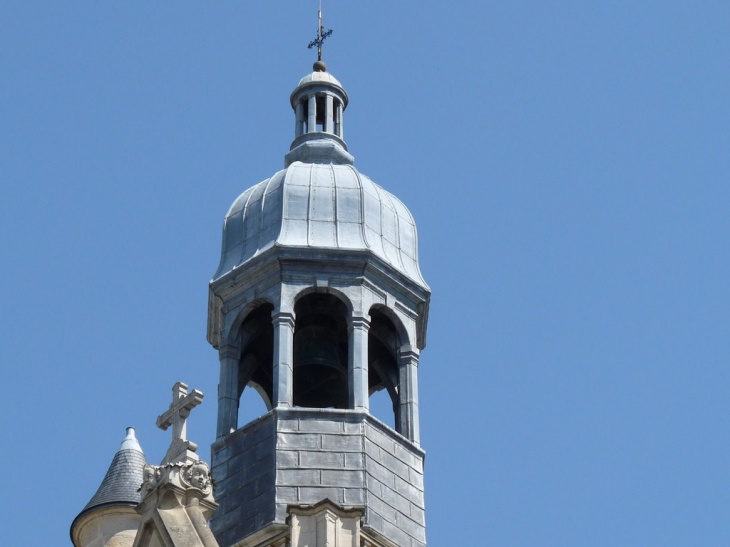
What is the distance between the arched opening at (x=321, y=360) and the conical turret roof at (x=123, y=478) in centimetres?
252

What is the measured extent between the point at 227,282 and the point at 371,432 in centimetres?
358

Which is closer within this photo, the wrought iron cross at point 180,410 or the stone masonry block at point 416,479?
the wrought iron cross at point 180,410

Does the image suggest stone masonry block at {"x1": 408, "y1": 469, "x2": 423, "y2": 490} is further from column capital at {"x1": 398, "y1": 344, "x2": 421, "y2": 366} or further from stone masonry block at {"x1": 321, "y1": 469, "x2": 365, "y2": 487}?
Result: column capital at {"x1": 398, "y1": 344, "x2": 421, "y2": 366}

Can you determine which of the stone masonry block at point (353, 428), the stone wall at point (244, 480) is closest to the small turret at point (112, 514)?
the stone wall at point (244, 480)

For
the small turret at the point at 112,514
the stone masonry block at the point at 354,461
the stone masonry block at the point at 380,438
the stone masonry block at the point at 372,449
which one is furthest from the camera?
the small turret at the point at 112,514

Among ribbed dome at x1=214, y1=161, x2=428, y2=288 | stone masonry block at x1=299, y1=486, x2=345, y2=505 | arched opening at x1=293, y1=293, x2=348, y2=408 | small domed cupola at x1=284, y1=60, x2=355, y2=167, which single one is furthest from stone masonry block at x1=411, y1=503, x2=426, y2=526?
small domed cupola at x1=284, y1=60, x2=355, y2=167

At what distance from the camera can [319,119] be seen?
40406mm

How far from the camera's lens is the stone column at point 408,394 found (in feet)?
119

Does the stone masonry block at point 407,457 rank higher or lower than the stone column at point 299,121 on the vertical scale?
lower

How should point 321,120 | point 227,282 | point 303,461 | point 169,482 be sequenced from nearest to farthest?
point 169,482 → point 303,461 → point 227,282 → point 321,120

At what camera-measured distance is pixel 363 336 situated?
A: 118 feet

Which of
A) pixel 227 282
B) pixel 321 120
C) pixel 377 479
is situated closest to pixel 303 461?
pixel 377 479

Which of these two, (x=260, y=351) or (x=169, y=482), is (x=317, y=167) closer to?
(x=260, y=351)

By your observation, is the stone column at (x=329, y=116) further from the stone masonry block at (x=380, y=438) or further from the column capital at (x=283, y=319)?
the stone masonry block at (x=380, y=438)
